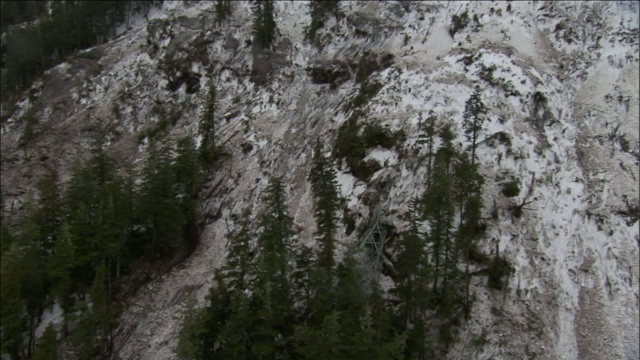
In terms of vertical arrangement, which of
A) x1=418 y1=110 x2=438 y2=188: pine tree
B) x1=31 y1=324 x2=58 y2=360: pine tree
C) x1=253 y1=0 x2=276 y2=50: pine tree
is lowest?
x1=31 y1=324 x2=58 y2=360: pine tree

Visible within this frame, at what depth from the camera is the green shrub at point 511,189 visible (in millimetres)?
37584

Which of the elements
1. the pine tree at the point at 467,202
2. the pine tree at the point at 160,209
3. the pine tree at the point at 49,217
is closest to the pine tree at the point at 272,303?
the pine tree at the point at 467,202

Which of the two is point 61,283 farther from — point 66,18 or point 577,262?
point 66,18

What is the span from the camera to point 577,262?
116ft

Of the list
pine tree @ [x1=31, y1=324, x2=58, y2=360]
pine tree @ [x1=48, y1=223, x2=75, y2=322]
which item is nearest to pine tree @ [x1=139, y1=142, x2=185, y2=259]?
pine tree @ [x1=48, y1=223, x2=75, y2=322]

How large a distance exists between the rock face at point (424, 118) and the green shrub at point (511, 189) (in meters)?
0.43

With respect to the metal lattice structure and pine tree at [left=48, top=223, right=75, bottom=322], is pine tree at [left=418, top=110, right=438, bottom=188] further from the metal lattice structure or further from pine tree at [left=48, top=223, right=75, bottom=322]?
pine tree at [left=48, top=223, right=75, bottom=322]

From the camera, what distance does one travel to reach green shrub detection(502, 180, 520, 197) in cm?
3758

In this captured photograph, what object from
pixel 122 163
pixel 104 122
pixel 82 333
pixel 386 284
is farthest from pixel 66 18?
pixel 386 284

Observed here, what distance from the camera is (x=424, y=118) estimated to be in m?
45.7

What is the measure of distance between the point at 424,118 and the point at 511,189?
11738mm

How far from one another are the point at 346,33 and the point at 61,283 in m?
47.3

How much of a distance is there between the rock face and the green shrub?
1.42 ft

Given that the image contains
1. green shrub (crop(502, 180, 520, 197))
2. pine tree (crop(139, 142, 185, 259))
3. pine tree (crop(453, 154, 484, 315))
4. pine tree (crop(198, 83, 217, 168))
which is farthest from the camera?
pine tree (crop(198, 83, 217, 168))
